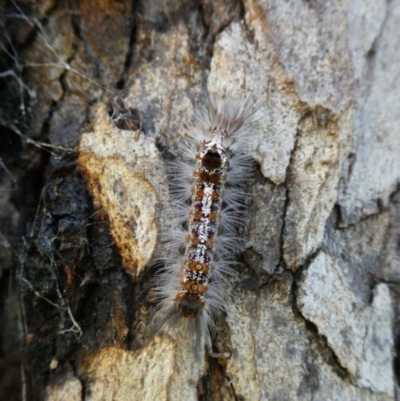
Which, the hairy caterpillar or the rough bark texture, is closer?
the rough bark texture

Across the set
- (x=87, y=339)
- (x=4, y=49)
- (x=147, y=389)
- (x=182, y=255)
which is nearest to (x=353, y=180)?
(x=182, y=255)

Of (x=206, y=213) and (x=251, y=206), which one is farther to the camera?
(x=206, y=213)

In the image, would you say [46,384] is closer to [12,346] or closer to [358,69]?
[12,346]

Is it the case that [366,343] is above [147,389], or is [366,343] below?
above

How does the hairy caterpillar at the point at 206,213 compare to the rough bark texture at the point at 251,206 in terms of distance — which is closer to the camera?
the rough bark texture at the point at 251,206
